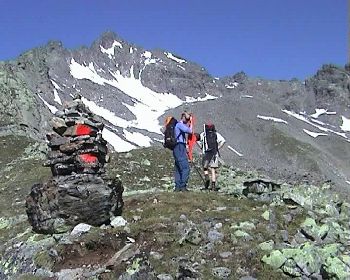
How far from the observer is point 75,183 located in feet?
52.6

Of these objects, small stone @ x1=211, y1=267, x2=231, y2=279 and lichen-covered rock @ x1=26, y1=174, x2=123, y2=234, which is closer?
small stone @ x1=211, y1=267, x2=231, y2=279

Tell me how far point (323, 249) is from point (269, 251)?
1.27 m

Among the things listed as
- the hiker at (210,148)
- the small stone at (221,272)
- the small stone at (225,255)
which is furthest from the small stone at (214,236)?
the hiker at (210,148)

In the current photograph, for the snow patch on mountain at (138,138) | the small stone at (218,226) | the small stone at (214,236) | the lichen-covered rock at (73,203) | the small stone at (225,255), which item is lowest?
the snow patch on mountain at (138,138)

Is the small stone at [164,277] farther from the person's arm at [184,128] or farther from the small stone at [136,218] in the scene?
the person's arm at [184,128]

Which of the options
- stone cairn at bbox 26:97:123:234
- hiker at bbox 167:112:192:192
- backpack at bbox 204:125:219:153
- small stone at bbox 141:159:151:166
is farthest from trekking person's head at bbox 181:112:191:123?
small stone at bbox 141:159:151:166

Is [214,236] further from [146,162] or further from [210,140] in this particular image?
[146,162]

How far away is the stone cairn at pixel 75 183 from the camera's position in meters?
15.7

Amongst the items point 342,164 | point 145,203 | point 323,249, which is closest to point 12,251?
point 145,203

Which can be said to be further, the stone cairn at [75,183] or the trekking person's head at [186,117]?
the trekking person's head at [186,117]

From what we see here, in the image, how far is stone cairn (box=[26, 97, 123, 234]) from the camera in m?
15.7

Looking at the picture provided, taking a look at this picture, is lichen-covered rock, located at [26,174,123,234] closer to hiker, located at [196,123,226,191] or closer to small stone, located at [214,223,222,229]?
small stone, located at [214,223,222,229]

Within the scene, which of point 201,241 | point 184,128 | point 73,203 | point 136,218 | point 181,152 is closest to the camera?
point 201,241

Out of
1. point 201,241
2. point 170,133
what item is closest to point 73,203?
point 201,241
